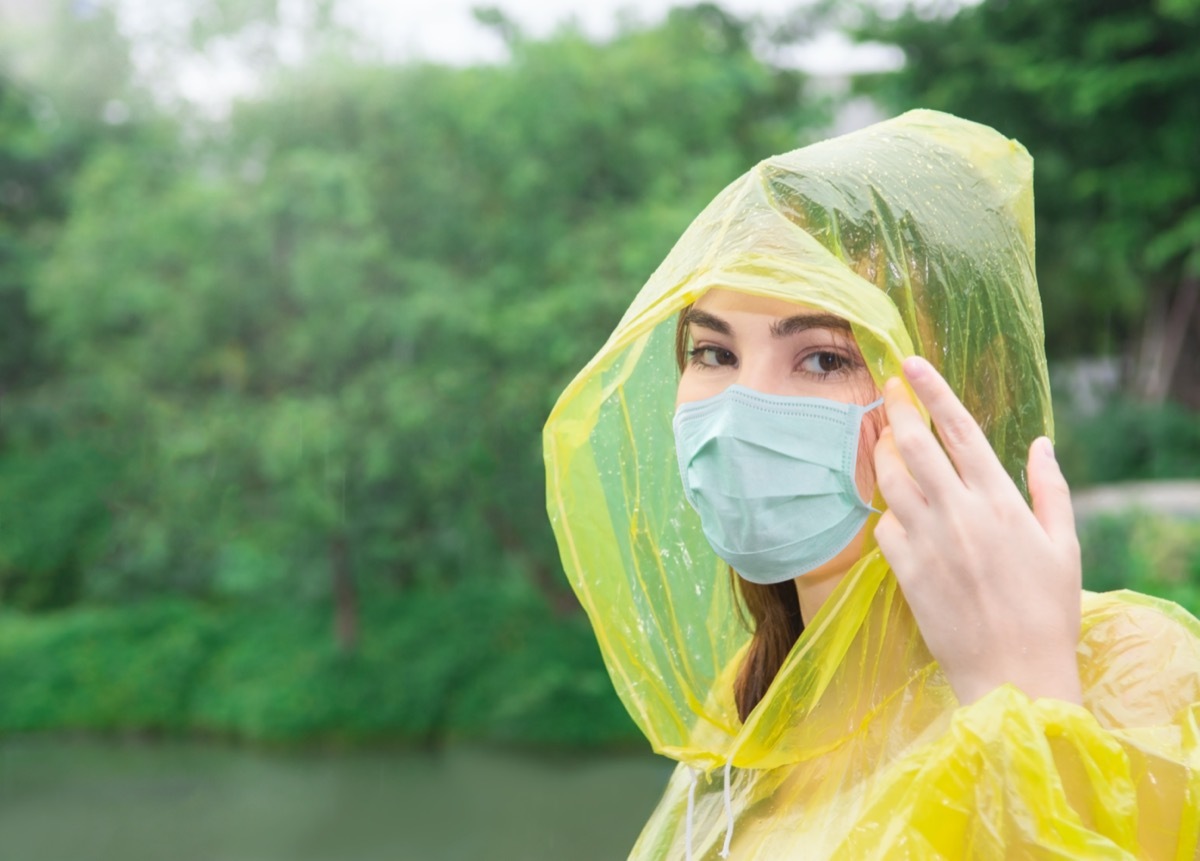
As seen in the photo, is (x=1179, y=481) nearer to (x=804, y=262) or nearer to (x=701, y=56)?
(x=701, y=56)

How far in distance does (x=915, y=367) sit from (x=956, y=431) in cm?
6

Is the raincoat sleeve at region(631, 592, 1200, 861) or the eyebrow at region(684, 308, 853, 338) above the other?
the eyebrow at region(684, 308, 853, 338)

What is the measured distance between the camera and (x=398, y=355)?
8.45 meters

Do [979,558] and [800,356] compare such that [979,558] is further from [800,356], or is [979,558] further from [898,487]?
[800,356]

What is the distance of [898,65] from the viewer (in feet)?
31.6

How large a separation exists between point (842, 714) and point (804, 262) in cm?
44

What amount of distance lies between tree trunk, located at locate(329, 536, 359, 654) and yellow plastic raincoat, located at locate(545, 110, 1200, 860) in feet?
26.6

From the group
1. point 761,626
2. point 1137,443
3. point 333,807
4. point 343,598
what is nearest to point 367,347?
point 343,598

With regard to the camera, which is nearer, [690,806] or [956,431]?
[956,431]

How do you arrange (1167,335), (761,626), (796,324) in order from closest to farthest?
(796,324) → (761,626) → (1167,335)

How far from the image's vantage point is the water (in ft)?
25.1

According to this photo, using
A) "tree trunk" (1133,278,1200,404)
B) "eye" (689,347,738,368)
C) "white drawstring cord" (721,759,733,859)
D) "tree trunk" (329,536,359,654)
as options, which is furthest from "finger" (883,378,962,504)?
"tree trunk" (1133,278,1200,404)

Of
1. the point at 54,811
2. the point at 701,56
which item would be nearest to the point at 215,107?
the point at 701,56

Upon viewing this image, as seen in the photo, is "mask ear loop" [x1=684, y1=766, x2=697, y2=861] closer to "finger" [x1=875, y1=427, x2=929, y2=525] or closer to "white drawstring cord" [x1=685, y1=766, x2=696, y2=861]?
"white drawstring cord" [x1=685, y1=766, x2=696, y2=861]
